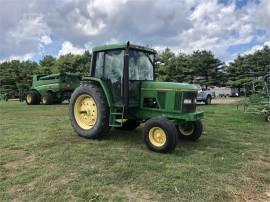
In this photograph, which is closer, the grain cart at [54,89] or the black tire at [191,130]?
the black tire at [191,130]

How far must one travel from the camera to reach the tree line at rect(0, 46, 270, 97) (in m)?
40.7

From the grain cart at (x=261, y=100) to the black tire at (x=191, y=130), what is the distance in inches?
210

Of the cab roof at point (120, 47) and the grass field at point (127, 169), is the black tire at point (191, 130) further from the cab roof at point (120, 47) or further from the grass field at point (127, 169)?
the cab roof at point (120, 47)

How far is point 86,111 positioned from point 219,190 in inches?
163

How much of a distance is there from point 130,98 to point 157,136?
3.72 ft

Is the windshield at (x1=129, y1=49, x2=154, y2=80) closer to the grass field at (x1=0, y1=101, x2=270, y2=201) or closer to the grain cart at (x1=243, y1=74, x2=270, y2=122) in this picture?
the grass field at (x1=0, y1=101, x2=270, y2=201)

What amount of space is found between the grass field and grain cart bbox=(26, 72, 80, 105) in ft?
41.8

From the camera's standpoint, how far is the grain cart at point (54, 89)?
2077 cm

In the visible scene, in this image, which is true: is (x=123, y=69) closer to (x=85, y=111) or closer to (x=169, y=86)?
(x=169, y=86)

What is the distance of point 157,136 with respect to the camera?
21.5 feet

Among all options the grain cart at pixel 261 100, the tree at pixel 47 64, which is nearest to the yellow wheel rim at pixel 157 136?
the grain cart at pixel 261 100

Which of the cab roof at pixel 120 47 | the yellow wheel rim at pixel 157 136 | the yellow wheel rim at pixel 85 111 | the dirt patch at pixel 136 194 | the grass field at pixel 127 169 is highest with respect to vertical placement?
the cab roof at pixel 120 47

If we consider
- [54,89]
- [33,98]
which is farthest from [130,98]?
[33,98]

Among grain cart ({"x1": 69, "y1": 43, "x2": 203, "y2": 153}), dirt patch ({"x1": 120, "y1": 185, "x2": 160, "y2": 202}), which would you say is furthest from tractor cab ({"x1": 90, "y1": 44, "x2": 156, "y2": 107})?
dirt patch ({"x1": 120, "y1": 185, "x2": 160, "y2": 202})
